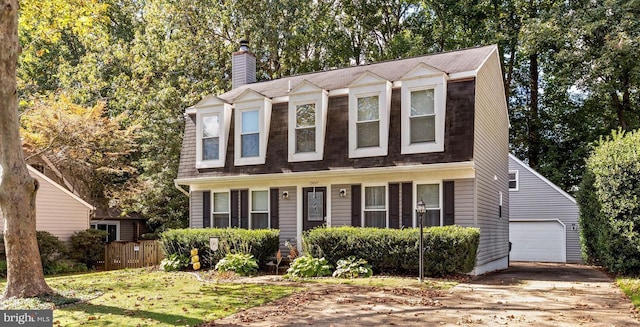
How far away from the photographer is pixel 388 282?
11.1m

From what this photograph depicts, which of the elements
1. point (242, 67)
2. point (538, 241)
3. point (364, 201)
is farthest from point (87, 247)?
point (538, 241)

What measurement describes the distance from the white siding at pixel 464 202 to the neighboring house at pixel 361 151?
1.0 inches

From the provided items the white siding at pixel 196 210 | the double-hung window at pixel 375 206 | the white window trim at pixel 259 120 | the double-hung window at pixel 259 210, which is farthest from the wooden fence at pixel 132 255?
the double-hung window at pixel 375 206

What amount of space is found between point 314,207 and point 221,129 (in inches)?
155

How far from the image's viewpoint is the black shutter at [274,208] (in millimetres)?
15289

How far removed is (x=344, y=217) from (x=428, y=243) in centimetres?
309

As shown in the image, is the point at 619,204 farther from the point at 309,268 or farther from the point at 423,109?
the point at 309,268

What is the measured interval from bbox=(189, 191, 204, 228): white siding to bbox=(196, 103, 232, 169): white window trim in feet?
3.36

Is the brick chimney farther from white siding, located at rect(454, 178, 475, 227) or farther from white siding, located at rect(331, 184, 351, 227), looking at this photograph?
white siding, located at rect(454, 178, 475, 227)

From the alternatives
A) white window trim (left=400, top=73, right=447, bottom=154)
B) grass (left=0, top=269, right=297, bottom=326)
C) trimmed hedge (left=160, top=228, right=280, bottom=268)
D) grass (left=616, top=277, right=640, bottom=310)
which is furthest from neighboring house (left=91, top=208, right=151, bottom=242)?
grass (left=616, top=277, right=640, bottom=310)

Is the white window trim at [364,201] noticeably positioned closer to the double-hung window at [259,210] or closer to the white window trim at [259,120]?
the double-hung window at [259,210]

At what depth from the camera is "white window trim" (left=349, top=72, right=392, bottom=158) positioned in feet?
45.2

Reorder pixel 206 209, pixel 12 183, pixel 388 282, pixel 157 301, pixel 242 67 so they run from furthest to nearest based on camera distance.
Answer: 1. pixel 242 67
2. pixel 206 209
3. pixel 388 282
4. pixel 157 301
5. pixel 12 183

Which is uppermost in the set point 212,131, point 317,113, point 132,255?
point 317,113
